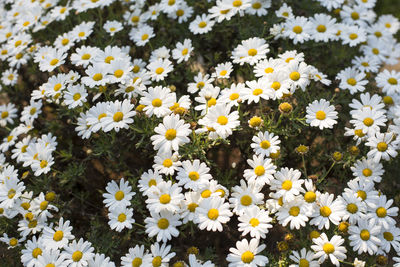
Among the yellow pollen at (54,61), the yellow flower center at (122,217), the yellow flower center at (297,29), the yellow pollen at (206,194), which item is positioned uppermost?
the yellow pollen at (54,61)

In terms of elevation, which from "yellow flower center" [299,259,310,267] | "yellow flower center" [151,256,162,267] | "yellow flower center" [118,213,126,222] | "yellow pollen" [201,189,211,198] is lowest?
"yellow flower center" [299,259,310,267]

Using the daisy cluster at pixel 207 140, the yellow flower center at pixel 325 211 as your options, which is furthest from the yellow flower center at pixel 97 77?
the yellow flower center at pixel 325 211

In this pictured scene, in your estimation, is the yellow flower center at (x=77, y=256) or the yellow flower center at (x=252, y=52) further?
the yellow flower center at (x=252, y=52)

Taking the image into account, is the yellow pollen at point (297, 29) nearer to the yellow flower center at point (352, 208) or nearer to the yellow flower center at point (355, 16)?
the yellow flower center at point (355, 16)

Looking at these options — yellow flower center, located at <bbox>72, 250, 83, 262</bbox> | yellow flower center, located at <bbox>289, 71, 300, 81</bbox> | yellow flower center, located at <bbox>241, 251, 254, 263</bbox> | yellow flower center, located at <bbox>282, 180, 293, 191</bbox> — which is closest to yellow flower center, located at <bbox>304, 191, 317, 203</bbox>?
yellow flower center, located at <bbox>282, 180, 293, 191</bbox>

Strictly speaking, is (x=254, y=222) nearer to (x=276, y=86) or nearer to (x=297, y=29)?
(x=276, y=86)

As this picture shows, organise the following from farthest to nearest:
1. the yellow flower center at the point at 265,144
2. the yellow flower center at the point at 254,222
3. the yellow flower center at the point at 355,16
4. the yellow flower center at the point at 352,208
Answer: the yellow flower center at the point at 355,16 < the yellow flower center at the point at 265,144 < the yellow flower center at the point at 352,208 < the yellow flower center at the point at 254,222

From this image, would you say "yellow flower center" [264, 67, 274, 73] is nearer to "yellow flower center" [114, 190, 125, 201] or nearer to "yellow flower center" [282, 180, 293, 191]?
"yellow flower center" [282, 180, 293, 191]

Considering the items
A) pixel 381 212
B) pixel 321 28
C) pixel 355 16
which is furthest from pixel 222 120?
pixel 355 16
